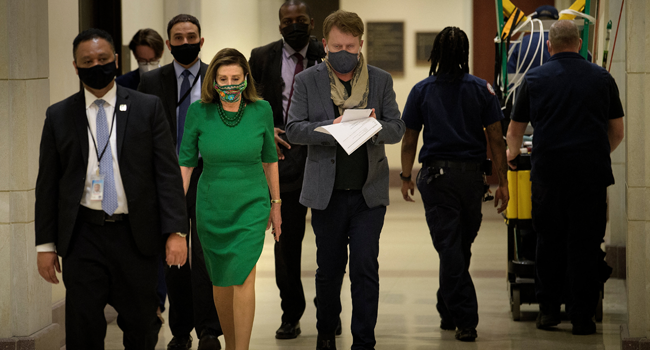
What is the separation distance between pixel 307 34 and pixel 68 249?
2257mm

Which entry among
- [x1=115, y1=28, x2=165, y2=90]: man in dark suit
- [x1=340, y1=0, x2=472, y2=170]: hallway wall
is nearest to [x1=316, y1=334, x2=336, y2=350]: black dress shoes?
[x1=115, y1=28, x2=165, y2=90]: man in dark suit

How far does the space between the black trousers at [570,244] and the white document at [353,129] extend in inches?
55.6

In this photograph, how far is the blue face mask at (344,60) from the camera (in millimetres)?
4234

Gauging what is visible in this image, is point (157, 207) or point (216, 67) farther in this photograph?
point (216, 67)

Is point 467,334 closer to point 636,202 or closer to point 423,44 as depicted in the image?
point 636,202

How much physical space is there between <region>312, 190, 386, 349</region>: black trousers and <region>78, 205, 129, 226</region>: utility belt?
1264 mm

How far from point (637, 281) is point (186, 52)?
2.73 m

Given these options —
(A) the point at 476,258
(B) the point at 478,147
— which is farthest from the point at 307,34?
(A) the point at 476,258

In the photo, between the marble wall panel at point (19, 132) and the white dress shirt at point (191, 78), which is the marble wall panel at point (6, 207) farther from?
the white dress shirt at point (191, 78)

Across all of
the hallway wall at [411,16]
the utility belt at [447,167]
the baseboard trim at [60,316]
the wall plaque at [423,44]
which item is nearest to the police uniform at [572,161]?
the utility belt at [447,167]

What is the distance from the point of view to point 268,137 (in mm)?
4172

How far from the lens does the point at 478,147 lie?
4.88 m

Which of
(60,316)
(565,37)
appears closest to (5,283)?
(60,316)

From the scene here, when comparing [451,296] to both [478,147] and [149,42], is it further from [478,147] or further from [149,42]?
[149,42]
